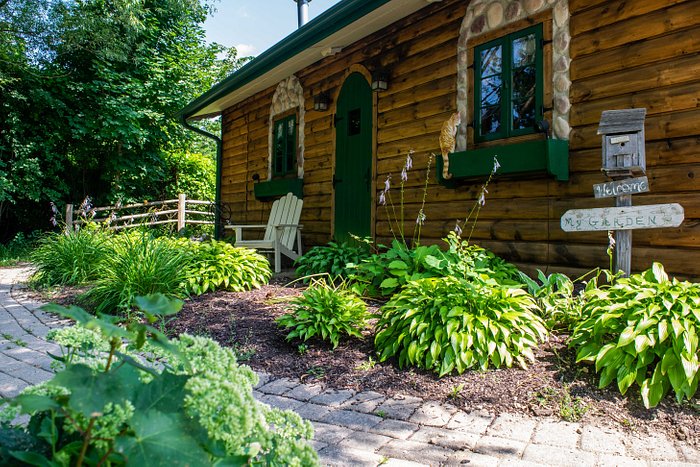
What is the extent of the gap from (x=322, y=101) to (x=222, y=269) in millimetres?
3000

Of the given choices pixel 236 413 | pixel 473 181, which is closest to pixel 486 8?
pixel 473 181

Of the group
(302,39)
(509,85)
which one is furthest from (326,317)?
(302,39)

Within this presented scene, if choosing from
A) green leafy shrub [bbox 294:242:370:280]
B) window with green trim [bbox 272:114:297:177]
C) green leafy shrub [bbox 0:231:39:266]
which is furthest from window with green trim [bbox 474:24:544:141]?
green leafy shrub [bbox 0:231:39:266]

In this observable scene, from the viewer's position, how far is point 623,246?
3082 mm

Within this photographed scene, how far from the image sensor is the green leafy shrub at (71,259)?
5.83m

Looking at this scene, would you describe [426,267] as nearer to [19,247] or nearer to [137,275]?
[137,275]

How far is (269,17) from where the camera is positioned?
2284cm

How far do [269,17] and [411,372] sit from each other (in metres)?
23.3

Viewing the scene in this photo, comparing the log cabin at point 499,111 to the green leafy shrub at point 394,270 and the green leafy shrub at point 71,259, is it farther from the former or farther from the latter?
the green leafy shrub at point 71,259

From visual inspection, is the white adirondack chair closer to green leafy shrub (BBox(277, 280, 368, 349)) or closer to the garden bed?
the garden bed

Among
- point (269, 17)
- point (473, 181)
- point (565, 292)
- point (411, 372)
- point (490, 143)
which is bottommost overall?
point (411, 372)

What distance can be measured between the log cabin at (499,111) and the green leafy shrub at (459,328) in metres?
1.36

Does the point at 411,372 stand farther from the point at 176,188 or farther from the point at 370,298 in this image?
the point at 176,188

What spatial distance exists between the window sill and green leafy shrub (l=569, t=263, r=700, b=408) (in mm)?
1368
